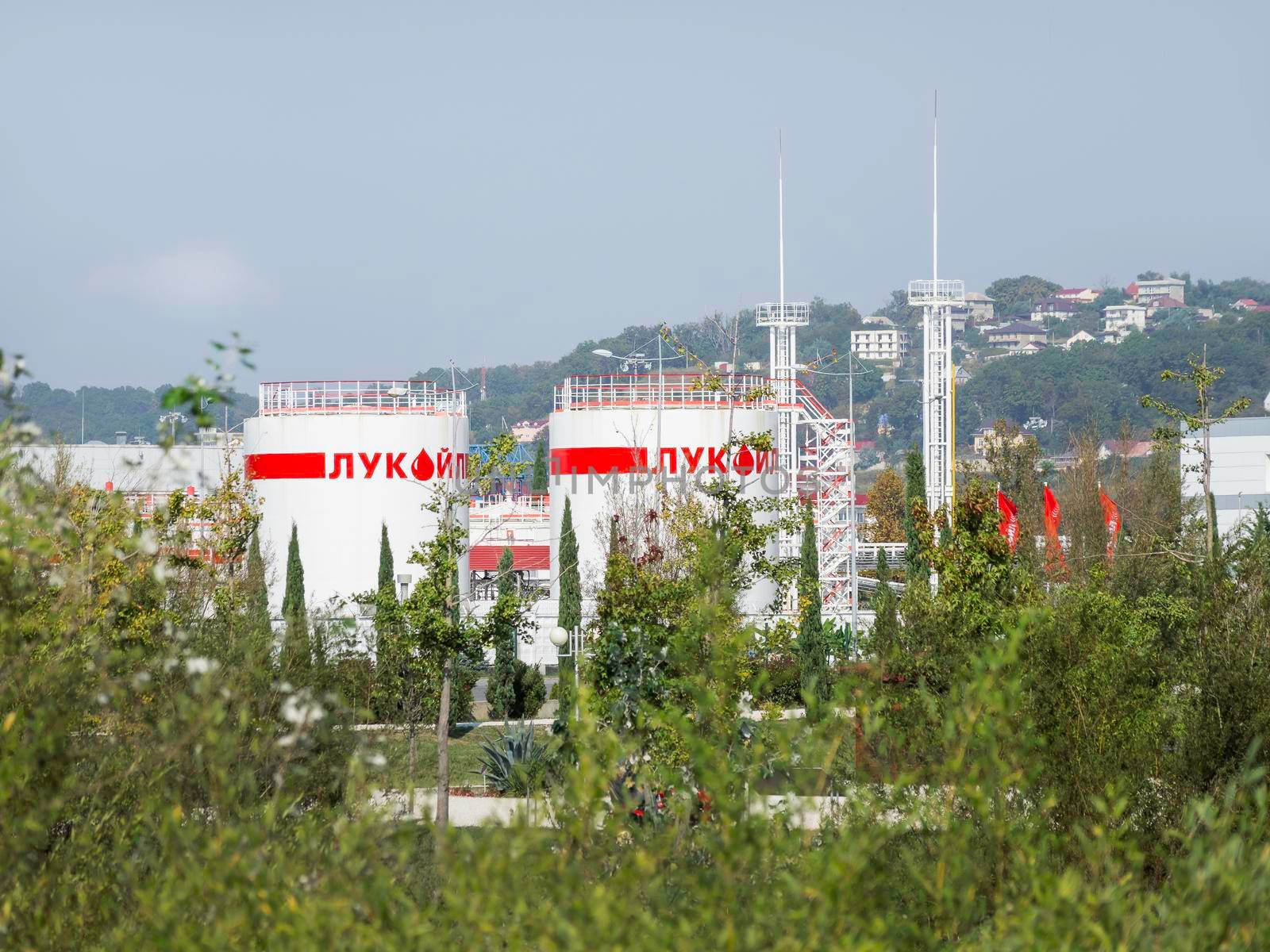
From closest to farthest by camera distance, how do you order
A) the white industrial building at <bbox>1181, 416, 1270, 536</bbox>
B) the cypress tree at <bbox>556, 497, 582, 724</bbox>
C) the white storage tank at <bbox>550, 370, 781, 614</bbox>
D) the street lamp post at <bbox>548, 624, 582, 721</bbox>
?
the street lamp post at <bbox>548, 624, 582, 721</bbox> < the cypress tree at <bbox>556, 497, 582, 724</bbox> < the white storage tank at <bbox>550, 370, 781, 614</bbox> < the white industrial building at <bbox>1181, 416, 1270, 536</bbox>

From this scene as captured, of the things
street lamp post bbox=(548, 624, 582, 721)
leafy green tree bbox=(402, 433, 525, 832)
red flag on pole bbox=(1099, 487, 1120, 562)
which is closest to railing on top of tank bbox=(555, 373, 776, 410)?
street lamp post bbox=(548, 624, 582, 721)

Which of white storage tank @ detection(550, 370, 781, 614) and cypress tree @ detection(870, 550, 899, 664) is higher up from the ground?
white storage tank @ detection(550, 370, 781, 614)

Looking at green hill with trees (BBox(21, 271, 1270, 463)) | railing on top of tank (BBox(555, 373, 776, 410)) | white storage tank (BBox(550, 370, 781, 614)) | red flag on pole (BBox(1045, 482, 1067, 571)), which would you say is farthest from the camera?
green hill with trees (BBox(21, 271, 1270, 463))

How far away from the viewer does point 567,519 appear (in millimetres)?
38281

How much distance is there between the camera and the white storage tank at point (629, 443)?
36906 mm

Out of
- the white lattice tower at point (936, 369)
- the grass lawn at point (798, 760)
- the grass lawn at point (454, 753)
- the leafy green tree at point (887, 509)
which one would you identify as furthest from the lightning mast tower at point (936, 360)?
the grass lawn at point (798, 760)

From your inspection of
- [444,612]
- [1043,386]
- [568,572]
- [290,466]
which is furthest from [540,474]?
[1043,386]

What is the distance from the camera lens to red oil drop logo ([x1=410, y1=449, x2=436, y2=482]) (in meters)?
39.2

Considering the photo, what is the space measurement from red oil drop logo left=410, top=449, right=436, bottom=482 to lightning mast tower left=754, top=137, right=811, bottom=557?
968 centimetres

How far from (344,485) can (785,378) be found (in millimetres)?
12239

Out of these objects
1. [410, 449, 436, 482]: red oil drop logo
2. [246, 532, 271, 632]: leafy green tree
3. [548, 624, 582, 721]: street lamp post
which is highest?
[410, 449, 436, 482]: red oil drop logo

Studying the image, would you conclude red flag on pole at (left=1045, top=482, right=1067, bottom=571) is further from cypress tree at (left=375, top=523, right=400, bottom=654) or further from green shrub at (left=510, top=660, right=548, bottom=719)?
cypress tree at (left=375, top=523, right=400, bottom=654)

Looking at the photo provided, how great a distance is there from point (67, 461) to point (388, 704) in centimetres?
579

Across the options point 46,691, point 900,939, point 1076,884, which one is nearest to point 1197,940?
point 1076,884
